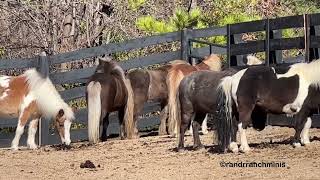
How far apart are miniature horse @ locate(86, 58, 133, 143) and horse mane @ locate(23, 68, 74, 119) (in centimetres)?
75

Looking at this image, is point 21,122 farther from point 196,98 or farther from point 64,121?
point 196,98

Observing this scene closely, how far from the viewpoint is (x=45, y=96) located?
13422mm

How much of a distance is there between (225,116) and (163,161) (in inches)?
43.7

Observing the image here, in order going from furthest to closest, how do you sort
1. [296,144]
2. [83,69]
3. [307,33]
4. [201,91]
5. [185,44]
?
1. [185,44]
2. [83,69]
3. [307,33]
4. [201,91]
5. [296,144]

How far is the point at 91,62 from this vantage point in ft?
61.3

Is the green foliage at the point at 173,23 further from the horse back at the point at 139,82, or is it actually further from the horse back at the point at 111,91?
the horse back at the point at 111,91

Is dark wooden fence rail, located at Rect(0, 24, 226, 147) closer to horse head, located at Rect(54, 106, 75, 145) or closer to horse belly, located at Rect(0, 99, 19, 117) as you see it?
horse belly, located at Rect(0, 99, 19, 117)

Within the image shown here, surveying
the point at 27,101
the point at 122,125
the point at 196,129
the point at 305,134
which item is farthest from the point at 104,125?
the point at 305,134

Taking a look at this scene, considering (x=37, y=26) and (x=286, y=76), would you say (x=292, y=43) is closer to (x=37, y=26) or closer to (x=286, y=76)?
(x=286, y=76)

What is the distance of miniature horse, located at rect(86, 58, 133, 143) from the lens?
12734 mm

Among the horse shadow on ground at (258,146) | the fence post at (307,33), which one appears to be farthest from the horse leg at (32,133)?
the fence post at (307,33)

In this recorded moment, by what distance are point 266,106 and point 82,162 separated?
2.83 metres

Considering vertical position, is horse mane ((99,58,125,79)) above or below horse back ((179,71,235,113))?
above

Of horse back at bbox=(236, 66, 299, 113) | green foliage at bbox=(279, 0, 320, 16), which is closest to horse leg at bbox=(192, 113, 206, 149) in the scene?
horse back at bbox=(236, 66, 299, 113)
